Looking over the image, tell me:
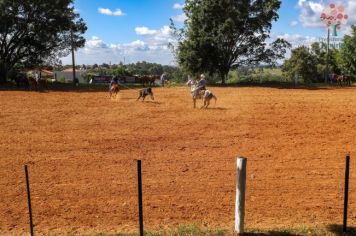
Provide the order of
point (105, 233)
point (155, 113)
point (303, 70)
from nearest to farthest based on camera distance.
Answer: point (105, 233), point (155, 113), point (303, 70)

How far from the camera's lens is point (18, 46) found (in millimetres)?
41469

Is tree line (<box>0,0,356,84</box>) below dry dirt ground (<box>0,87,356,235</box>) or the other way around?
the other way around

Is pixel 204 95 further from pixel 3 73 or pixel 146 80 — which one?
pixel 3 73

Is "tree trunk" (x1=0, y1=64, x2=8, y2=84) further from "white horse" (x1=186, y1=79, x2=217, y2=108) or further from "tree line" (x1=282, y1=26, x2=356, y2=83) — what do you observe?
"tree line" (x1=282, y1=26, x2=356, y2=83)

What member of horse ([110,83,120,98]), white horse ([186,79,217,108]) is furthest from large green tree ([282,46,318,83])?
white horse ([186,79,217,108])

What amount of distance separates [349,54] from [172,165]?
4350 cm

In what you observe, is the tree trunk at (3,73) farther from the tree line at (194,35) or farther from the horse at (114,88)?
the horse at (114,88)

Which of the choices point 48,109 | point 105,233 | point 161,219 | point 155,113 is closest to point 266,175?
point 161,219

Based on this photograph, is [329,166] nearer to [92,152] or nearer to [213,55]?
[92,152]

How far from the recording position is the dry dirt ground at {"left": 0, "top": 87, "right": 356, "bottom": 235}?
350 inches

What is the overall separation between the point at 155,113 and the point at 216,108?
3.45m

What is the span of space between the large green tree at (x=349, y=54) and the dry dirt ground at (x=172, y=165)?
29.9 metres

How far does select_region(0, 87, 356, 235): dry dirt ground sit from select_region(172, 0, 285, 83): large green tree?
71.1 ft

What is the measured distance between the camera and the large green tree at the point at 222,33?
43.7 meters
